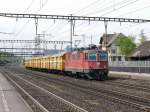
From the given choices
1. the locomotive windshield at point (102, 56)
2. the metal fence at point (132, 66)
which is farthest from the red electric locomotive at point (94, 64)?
A: the metal fence at point (132, 66)

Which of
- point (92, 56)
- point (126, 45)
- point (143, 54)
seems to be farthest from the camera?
point (126, 45)

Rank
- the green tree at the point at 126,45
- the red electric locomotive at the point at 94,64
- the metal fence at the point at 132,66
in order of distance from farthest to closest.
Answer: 1. the green tree at the point at 126,45
2. the metal fence at the point at 132,66
3. the red electric locomotive at the point at 94,64

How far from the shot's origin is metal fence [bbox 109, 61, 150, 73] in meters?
46.8

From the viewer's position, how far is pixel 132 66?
5131 cm

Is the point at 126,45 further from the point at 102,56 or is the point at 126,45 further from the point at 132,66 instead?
the point at 102,56

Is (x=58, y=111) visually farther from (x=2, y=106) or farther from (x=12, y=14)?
(x=12, y=14)

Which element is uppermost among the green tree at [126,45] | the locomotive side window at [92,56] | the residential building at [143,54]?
the green tree at [126,45]

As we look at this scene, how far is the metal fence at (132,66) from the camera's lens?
4678 centimetres

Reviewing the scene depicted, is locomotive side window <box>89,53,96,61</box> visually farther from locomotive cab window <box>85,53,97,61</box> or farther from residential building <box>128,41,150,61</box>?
residential building <box>128,41,150,61</box>

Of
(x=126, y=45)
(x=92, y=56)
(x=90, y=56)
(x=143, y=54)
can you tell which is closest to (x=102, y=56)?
(x=92, y=56)

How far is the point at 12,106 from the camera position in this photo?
61.5ft

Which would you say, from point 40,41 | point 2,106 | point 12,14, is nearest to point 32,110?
point 2,106

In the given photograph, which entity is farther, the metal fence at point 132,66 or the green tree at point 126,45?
the green tree at point 126,45

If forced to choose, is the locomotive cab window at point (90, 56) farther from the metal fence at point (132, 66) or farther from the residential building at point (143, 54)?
the residential building at point (143, 54)
